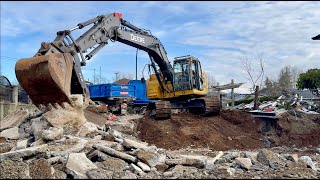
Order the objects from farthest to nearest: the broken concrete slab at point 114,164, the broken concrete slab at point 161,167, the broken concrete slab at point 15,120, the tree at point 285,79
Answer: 1. the tree at point 285,79
2. the broken concrete slab at point 15,120
3. the broken concrete slab at point 161,167
4. the broken concrete slab at point 114,164

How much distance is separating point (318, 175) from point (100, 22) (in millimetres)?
8620

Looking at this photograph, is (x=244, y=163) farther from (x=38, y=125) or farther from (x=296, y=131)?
(x=296, y=131)

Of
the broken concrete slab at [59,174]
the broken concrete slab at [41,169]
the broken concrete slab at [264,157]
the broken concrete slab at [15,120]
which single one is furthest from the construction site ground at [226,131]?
the broken concrete slab at [59,174]

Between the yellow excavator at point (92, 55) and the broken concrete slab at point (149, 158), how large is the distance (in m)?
3.46

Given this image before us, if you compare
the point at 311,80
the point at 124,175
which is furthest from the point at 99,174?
the point at 311,80

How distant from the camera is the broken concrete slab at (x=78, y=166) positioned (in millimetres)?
6554

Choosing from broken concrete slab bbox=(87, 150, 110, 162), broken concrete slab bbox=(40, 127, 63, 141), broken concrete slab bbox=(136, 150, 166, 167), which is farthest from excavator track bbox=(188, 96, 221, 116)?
broken concrete slab bbox=(87, 150, 110, 162)

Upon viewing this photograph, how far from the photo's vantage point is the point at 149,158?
7.51 m

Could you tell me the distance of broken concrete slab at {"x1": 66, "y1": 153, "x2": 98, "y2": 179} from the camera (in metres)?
6.55

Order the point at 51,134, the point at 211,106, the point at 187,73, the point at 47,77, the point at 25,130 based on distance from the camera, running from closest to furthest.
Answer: the point at 51,134
the point at 47,77
the point at 25,130
the point at 187,73
the point at 211,106

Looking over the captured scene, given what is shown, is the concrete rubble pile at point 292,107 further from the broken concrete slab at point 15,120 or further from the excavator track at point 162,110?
the broken concrete slab at point 15,120

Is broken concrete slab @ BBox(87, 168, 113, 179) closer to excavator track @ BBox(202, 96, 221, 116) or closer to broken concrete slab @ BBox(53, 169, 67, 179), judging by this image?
broken concrete slab @ BBox(53, 169, 67, 179)

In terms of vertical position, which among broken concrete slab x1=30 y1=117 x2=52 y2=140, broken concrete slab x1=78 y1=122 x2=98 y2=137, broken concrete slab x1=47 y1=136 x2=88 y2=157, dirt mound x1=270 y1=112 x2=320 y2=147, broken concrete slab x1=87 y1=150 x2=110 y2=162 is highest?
broken concrete slab x1=30 y1=117 x2=52 y2=140

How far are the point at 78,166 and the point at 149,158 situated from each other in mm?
1318
